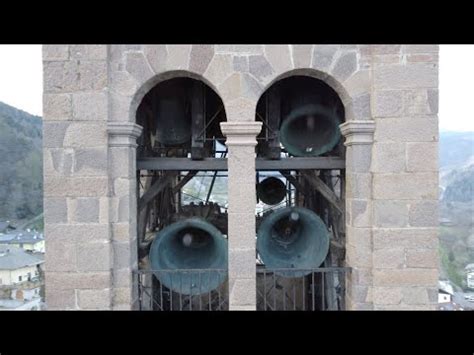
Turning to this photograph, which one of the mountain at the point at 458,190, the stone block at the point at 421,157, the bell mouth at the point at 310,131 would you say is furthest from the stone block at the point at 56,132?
the mountain at the point at 458,190

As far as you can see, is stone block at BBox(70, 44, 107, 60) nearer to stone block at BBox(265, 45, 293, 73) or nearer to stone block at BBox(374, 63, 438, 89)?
stone block at BBox(265, 45, 293, 73)

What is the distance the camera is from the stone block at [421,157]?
12.6ft

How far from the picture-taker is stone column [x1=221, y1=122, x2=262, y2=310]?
3.84 meters

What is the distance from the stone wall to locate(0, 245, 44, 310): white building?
19.2ft

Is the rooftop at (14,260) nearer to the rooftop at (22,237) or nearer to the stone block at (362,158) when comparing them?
the rooftop at (22,237)

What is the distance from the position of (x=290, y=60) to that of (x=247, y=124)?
32.3 inches

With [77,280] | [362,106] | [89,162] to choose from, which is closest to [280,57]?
[362,106]

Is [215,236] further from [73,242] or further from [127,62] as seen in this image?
[127,62]

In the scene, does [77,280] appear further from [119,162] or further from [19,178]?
[19,178]

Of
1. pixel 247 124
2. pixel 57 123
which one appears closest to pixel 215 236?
pixel 247 124

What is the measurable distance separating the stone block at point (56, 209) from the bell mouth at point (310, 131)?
2.58m

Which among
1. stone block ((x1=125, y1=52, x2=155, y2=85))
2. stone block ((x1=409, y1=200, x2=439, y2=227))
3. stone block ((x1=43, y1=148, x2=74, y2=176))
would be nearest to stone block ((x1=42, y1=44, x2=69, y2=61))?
stone block ((x1=125, y1=52, x2=155, y2=85))

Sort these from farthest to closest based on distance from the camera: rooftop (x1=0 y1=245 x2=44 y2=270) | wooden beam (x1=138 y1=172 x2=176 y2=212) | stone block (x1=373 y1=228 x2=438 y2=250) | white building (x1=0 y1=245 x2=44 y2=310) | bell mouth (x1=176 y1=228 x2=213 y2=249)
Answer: rooftop (x1=0 y1=245 x2=44 y2=270)
white building (x1=0 y1=245 x2=44 y2=310)
wooden beam (x1=138 y1=172 x2=176 y2=212)
bell mouth (x1=176 y1=228 x2=213 y2=249)
stone block (x1=373 y1=228 x2=438 y2=250)
